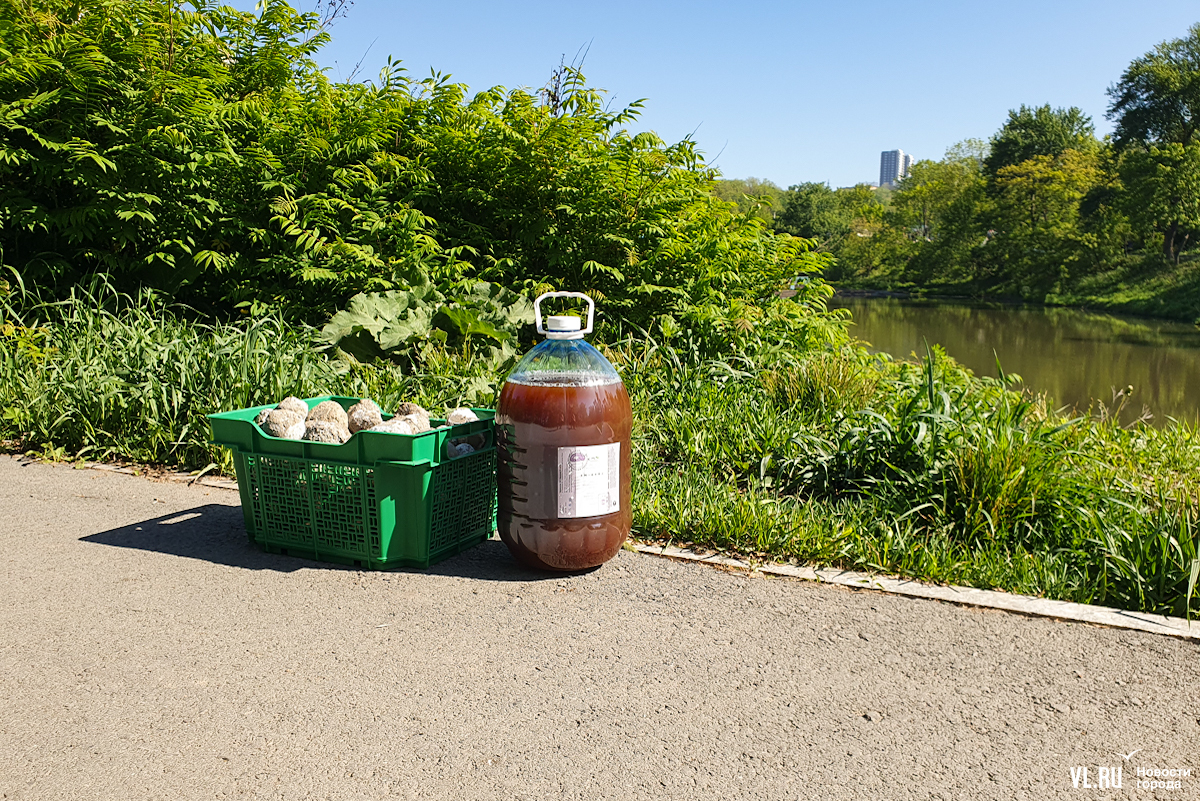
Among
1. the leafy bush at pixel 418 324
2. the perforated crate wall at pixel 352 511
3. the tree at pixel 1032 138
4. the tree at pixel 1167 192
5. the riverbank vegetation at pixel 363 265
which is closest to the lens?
the perforated crate wall at pixel 352 511

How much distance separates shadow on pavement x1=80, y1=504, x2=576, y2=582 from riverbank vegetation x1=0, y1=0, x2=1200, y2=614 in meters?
1.09

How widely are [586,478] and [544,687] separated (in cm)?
105

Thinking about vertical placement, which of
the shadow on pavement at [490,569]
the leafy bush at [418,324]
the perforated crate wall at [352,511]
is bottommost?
the shadow on pavement at [490,569]

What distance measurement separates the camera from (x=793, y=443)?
17.5ft

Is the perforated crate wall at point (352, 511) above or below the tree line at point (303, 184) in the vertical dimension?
below

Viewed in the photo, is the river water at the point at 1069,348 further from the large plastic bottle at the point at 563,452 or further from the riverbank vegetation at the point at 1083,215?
the large plastic bottle at the point at 563,452

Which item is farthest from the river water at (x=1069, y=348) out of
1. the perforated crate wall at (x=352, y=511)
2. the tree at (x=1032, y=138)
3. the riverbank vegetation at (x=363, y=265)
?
the tree at (x=1032, y=138)

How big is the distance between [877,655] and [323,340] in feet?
17.4

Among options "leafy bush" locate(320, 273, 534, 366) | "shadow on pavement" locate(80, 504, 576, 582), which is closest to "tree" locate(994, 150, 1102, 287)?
"leafy bush" locate(320, 273, 534, 366)

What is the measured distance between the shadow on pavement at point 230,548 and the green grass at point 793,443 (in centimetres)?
80

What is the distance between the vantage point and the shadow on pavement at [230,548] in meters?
4.06

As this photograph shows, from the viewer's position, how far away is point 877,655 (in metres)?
3.28

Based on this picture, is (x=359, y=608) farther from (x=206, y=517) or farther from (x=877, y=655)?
(x=877, y=655)

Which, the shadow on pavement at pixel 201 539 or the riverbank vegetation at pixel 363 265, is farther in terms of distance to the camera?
the riverbank vegetation at pixel 363 265
